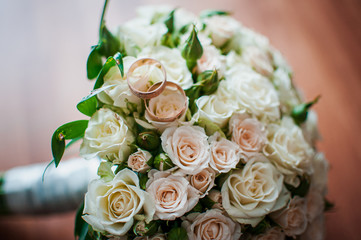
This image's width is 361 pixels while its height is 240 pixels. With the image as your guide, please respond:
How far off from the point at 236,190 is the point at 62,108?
708 millimetres

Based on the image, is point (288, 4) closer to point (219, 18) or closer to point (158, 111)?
point (219, 18)

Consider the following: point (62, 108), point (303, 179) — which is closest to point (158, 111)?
point (303, 179)

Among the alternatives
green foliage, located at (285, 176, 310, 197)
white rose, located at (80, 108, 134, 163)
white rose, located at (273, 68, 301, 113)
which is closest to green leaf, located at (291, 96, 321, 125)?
white rose, located at (273, 68, 301, 113)

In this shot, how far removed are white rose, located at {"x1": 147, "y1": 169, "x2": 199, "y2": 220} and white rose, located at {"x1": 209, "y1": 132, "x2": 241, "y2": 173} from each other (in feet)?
0.18

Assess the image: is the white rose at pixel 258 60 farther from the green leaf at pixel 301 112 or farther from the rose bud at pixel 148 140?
the rose bud at pixel 148 140

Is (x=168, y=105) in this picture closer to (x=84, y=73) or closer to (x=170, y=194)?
(x=170, y=194)

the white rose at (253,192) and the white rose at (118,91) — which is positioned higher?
the white rose at (118,91)

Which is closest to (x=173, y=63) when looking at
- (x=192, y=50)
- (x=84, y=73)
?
(x=192, y=50)

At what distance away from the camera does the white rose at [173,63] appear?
0.50 metres

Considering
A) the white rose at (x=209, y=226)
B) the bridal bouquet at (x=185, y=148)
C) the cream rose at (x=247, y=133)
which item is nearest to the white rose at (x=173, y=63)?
the bridal bouquet at (x=185, y=148)

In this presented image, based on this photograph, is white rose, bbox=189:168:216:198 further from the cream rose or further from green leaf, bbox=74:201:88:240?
green leaf, bbox=74:201:88:240

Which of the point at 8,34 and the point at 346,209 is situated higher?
→ the point at 8,34

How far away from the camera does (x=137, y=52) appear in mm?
548

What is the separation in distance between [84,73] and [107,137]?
62 cm
